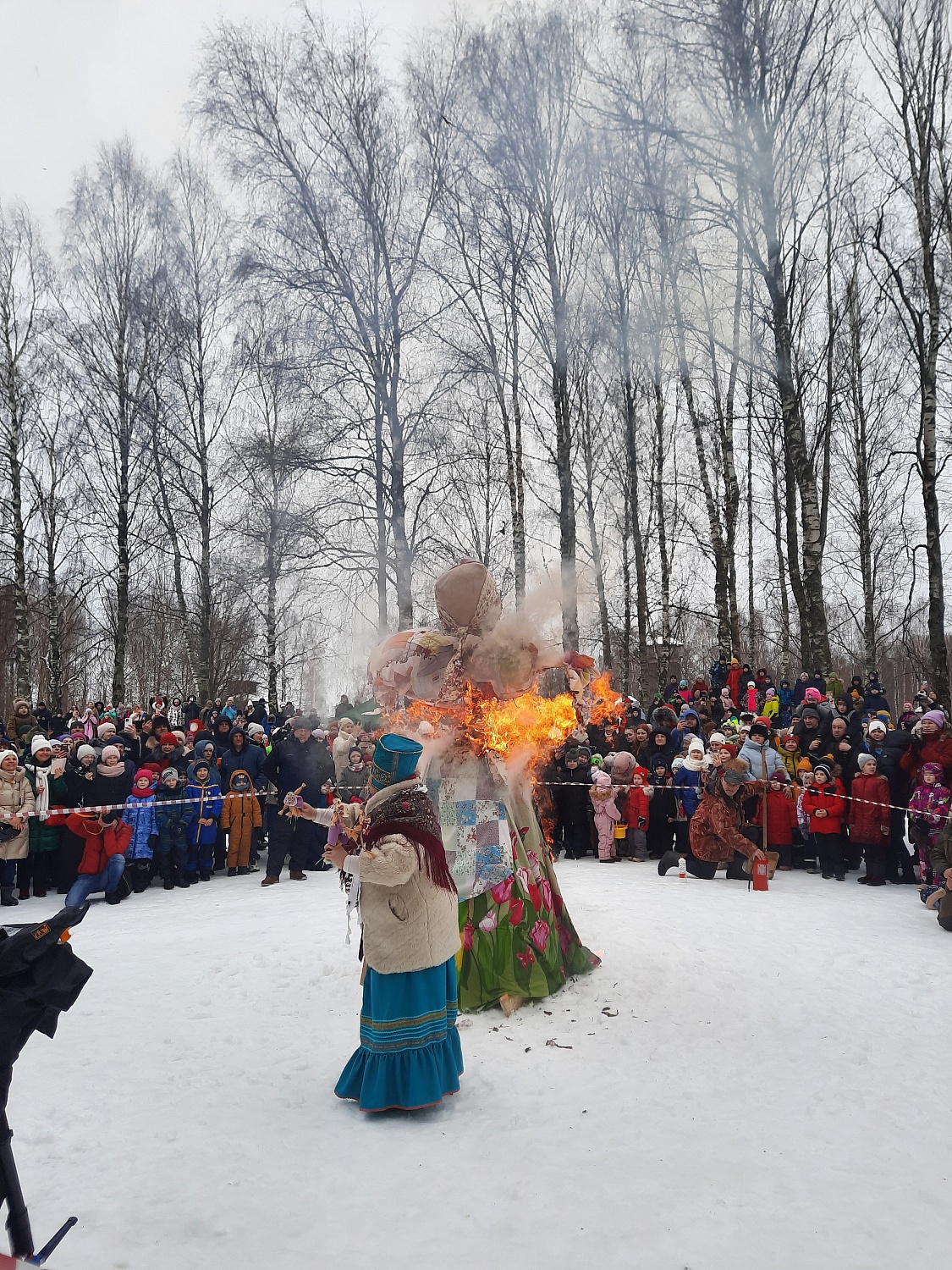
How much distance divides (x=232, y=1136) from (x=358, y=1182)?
718 mm

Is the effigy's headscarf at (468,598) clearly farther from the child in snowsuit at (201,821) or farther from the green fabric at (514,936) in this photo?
the child in snowsuit at (201,821)

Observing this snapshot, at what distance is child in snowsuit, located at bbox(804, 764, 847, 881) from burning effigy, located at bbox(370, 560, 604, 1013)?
5225 millimetres

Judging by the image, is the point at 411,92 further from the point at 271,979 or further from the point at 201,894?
the point at 271,979

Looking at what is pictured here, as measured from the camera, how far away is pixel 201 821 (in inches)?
383

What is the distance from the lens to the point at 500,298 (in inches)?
615

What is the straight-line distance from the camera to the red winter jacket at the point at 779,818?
9586 mm

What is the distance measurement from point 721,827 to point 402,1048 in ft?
19.8

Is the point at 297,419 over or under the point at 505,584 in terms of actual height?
over

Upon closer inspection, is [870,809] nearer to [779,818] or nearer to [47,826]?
[779,818]

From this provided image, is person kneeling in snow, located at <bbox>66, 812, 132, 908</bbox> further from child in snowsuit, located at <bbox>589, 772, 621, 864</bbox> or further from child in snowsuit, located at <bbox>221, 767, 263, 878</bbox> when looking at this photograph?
child in snowsuit, located at <bbox>589, 772, 621, 864</bbox>

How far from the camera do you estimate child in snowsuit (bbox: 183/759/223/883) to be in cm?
972

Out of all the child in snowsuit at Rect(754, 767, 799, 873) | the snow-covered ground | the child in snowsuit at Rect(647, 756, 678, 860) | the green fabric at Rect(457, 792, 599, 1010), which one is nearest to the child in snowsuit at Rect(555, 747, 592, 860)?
the child in snowsuit at Rect(647, 756, 678, 860)

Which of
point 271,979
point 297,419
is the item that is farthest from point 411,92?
point 271,979

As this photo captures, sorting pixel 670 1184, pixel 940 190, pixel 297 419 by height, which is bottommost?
pixel 670 1184
